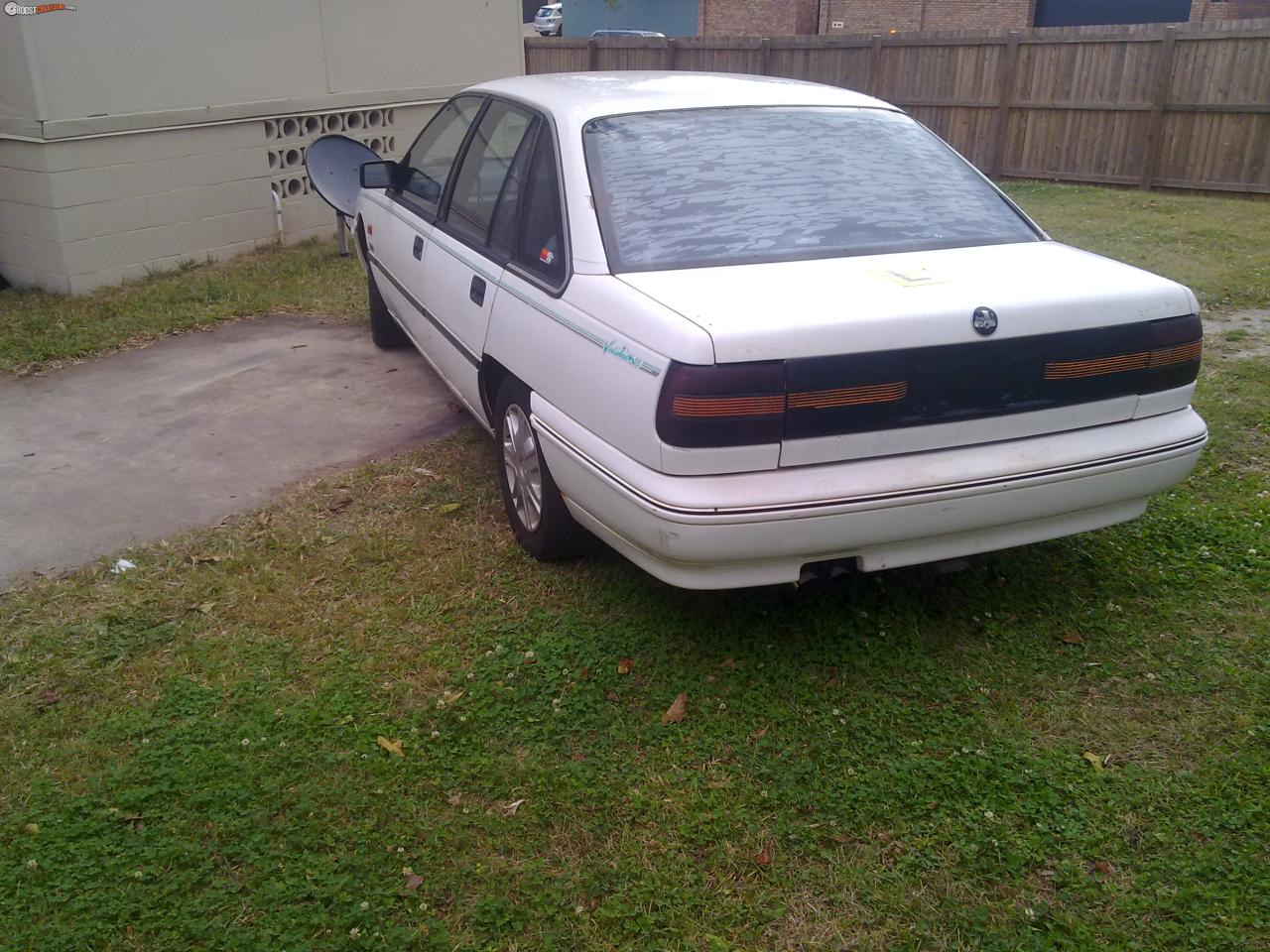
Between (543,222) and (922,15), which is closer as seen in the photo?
(543,222)

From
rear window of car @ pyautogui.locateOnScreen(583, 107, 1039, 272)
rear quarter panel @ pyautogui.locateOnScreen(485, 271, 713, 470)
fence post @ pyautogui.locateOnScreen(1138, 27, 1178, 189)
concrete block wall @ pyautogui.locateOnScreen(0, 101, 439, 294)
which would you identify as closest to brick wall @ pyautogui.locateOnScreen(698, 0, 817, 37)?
fence post @ pyautogui.locateOnScreen(1138, 27, 1178, 189)

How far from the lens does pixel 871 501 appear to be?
316 centimetres

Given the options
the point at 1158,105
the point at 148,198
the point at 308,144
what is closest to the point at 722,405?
the point at 148,198

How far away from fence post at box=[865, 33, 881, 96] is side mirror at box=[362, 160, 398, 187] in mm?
11628

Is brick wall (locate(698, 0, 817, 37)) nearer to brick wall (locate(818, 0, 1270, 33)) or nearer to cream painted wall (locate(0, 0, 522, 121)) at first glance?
brick wall (locate(818, 0, 1270, 33))

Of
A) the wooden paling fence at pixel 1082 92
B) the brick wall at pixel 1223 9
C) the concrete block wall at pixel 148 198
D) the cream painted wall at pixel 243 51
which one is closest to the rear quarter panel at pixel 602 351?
the concrete block wall at pixel 148 198

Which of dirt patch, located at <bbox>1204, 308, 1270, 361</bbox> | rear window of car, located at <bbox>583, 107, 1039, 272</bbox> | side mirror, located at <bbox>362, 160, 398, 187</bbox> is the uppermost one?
rear window of car, located at <bbox>583, 107, 1039, 272</bbox>

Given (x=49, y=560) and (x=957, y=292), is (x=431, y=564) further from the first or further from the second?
(x=957, y=292)

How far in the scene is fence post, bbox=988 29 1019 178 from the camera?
1457 cm

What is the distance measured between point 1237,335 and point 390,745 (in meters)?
5.86

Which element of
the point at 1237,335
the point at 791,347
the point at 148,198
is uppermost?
the point at 791,347

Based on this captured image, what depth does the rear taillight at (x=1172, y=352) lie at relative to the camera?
11.4ft

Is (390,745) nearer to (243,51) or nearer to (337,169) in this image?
(337,169)

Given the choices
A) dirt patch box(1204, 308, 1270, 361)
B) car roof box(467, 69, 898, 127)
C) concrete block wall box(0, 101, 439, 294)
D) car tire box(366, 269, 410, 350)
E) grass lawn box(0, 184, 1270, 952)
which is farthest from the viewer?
concrete block wall box(0, 101, 439, 294)
